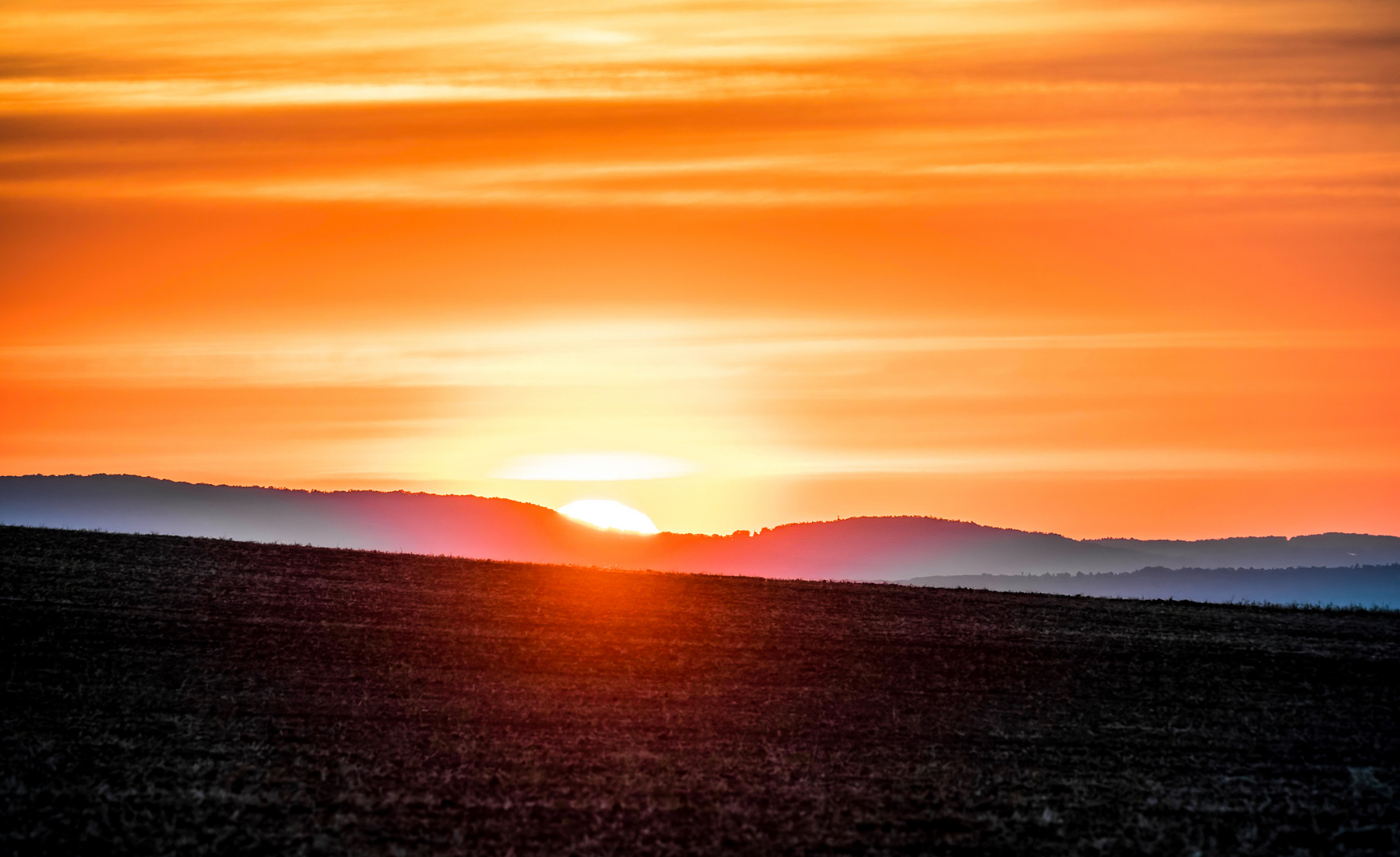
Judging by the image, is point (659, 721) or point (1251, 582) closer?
point (659, 721)

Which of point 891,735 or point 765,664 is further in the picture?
point 765,664

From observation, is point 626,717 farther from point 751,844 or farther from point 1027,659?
point 1027,659

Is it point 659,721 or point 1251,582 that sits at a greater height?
point 1251,582

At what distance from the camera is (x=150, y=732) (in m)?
19.4

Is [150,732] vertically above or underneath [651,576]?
underneath

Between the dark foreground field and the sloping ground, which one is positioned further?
the sloping ground

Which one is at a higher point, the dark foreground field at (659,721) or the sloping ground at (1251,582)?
the sloping ground at (1251,582)

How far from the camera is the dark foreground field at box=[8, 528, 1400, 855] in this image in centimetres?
1600

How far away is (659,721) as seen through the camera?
2103cm

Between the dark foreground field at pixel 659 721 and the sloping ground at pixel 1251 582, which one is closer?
the dark foreground field at pixel 659 721

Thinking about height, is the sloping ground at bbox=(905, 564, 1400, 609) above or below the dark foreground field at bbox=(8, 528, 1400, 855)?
above

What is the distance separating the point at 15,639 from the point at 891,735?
17534 mm

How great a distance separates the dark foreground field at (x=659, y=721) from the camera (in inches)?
630

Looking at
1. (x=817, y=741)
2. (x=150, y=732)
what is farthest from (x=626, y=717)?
(x=150, y=732)
